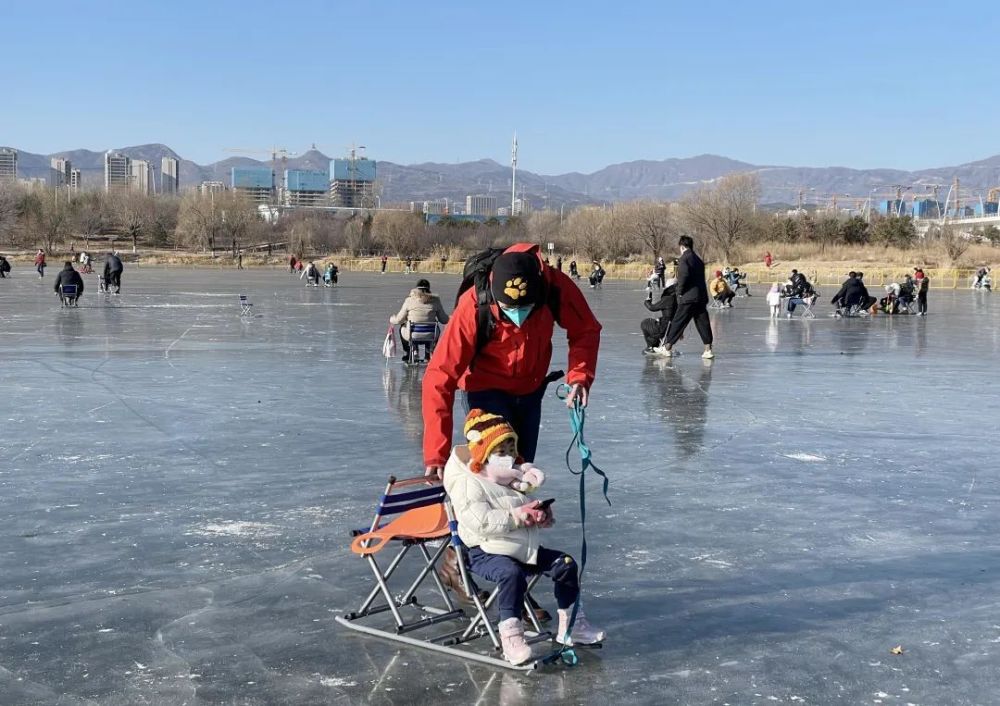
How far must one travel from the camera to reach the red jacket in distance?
15.7ft

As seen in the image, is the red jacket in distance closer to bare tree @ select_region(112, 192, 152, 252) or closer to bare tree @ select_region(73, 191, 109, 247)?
bare tree @ select_region(112, 192, 152, 252)

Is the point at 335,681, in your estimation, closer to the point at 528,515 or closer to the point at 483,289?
the point at 528,515

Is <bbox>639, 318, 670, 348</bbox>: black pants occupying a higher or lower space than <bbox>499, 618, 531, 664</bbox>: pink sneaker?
higher

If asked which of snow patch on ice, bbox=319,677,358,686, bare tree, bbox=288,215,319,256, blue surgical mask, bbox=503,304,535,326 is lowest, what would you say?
snow patch on ice, bbox=319,677,358,686

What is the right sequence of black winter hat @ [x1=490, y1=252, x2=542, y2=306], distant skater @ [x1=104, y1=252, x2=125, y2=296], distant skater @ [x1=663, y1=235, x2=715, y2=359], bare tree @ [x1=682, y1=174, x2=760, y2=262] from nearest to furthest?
black winter hat @ [x1=490, y1=252, x2=542, y2=306] → distant skater @ [x1=663, y1=235, x2=715, y2=359] → distant skater @ [x1=104, y1=252, x2=125, y2=296] → bare tree @ [x1=682, y1=174, x2=760, y2=262]

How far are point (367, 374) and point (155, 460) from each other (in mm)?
5792

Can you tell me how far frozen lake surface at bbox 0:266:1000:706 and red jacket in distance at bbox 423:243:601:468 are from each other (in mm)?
946

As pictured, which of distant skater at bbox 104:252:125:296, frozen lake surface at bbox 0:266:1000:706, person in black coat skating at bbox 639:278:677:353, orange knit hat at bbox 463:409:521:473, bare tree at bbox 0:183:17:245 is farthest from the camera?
bare tree at bbox 0:183:17:245

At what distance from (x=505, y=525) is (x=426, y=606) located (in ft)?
2.97

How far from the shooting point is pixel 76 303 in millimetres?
28391

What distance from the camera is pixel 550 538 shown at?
5.99 meters

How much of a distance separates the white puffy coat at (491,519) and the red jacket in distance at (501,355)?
442mm


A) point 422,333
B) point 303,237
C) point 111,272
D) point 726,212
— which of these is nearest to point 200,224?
point 303,237

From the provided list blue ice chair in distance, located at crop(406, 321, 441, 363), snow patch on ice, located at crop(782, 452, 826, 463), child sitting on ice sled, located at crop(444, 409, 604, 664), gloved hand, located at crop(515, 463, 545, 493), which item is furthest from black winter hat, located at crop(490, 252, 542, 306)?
blue ice chair in distance, located at crop(406, 321, 441, 363)
